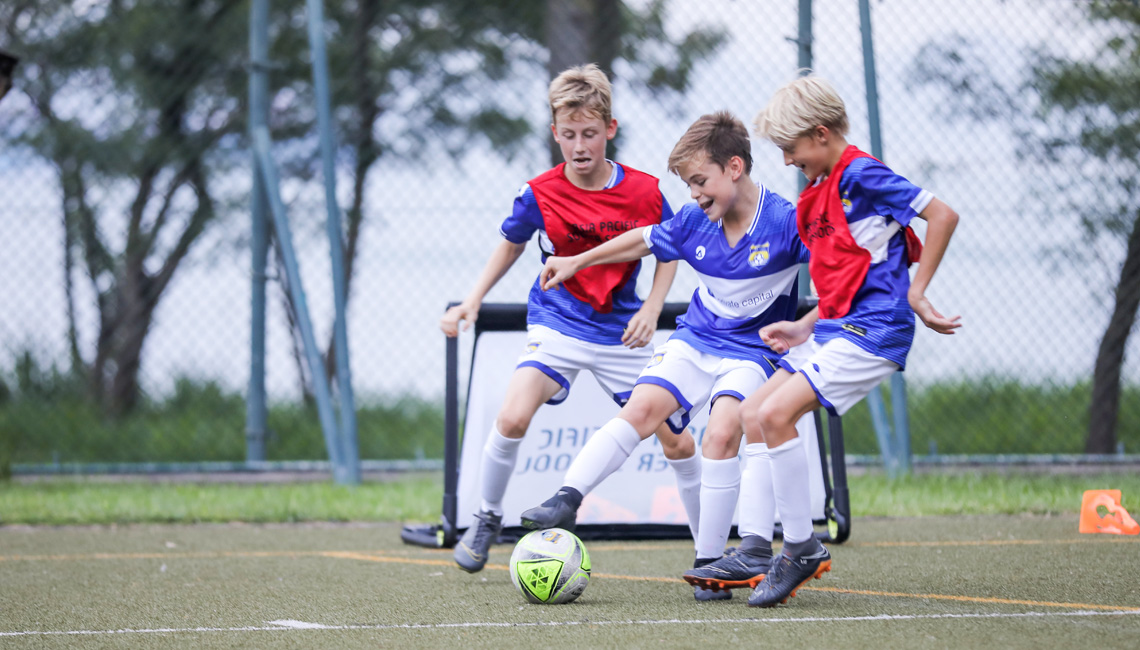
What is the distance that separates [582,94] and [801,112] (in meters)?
0.86

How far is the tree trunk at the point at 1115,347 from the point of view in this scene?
646 centimetres

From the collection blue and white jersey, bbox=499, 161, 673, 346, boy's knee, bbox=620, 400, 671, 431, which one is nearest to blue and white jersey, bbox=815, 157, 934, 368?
boy's knee, bbox=620, 400, 671, 431

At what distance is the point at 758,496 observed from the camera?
128 inches

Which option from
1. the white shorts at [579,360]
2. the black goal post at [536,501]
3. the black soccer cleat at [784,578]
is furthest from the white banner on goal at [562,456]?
the black soccer cleat at [784,578]

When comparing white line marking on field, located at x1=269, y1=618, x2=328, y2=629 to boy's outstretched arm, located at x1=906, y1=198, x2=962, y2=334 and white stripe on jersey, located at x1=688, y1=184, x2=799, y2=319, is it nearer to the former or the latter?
white stripe on jersey, located at x1=688, y1=184, x2=799, y2=319

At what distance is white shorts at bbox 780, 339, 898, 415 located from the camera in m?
2.97

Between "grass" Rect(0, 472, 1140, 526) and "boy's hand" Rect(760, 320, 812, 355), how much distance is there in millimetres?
2362

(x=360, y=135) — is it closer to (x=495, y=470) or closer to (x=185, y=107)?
(x=185, y=107)

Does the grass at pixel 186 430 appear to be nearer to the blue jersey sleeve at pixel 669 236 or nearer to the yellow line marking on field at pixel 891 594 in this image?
the yellow line marking on field at pixel 891 594

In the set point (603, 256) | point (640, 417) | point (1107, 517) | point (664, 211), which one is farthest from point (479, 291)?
point (1107, 517)

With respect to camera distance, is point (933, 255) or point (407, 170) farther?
point (407, 170)

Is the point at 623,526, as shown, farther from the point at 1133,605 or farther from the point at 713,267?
the point at 1133,605

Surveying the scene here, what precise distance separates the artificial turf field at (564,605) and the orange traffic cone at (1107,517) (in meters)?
0.08

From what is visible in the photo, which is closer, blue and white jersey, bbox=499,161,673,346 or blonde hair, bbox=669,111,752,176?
blonde hair, bbox=669,111,752,176
